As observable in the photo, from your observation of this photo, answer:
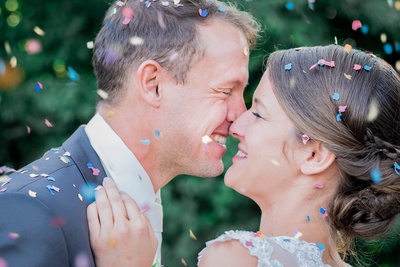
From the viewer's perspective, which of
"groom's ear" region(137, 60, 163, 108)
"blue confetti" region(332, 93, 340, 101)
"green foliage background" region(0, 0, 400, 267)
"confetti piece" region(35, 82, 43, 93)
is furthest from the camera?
"green foliage background" region(0, 0, 400, 267)

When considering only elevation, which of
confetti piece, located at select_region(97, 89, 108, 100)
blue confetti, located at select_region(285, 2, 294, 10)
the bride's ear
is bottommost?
blue confetti, located at select_region(285, 2, 294, 10)

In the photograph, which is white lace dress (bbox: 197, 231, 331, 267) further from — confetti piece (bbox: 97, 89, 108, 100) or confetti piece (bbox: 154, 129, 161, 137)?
confetti piece (bbox: 97, 89, 108, 100)

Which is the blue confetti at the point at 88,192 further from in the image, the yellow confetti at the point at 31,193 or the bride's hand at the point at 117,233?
the yellow confetti at the point at 31,193

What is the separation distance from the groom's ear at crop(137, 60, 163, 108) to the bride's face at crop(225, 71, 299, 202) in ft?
2.31

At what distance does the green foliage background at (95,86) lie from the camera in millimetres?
4973

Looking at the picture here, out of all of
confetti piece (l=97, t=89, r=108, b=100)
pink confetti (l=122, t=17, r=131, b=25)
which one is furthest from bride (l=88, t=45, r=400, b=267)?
pink confetti (l=122, t=17, r=131, b=25)

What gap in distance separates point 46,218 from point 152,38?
5.20 feet

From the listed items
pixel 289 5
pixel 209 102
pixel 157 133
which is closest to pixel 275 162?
pixel 209 102

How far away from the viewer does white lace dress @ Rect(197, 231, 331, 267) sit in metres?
2.26

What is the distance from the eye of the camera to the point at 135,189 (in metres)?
2.73

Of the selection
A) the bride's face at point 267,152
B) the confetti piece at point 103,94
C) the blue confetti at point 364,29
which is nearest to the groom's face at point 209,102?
the bride's face at point 267,152

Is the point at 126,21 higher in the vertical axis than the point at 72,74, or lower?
higher

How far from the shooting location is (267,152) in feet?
8.79

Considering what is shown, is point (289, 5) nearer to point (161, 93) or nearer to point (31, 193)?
point (161, 93)
